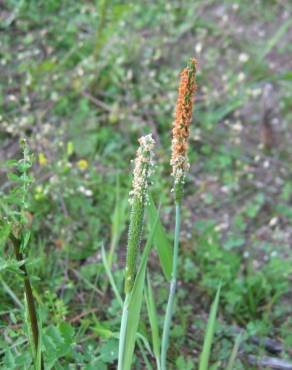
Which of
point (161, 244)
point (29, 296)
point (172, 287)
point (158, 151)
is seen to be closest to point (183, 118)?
point (161, 244)

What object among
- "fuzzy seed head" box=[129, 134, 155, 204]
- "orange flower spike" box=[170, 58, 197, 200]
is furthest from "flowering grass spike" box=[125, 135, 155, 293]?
"orange flower spike" box=[170, 58, 197, 200]

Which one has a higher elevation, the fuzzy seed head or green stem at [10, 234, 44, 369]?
the fuzzy seed head

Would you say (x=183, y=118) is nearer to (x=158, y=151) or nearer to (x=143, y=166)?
(x=143, y=166)

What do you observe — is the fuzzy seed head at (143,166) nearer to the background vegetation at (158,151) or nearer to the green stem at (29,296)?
the green stem at (29,296)

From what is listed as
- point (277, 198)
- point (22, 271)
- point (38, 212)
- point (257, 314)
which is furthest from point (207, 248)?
point (22, 271)

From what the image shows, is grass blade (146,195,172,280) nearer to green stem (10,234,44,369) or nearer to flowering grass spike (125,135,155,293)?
flowering grass spike (125,135,155,293)
